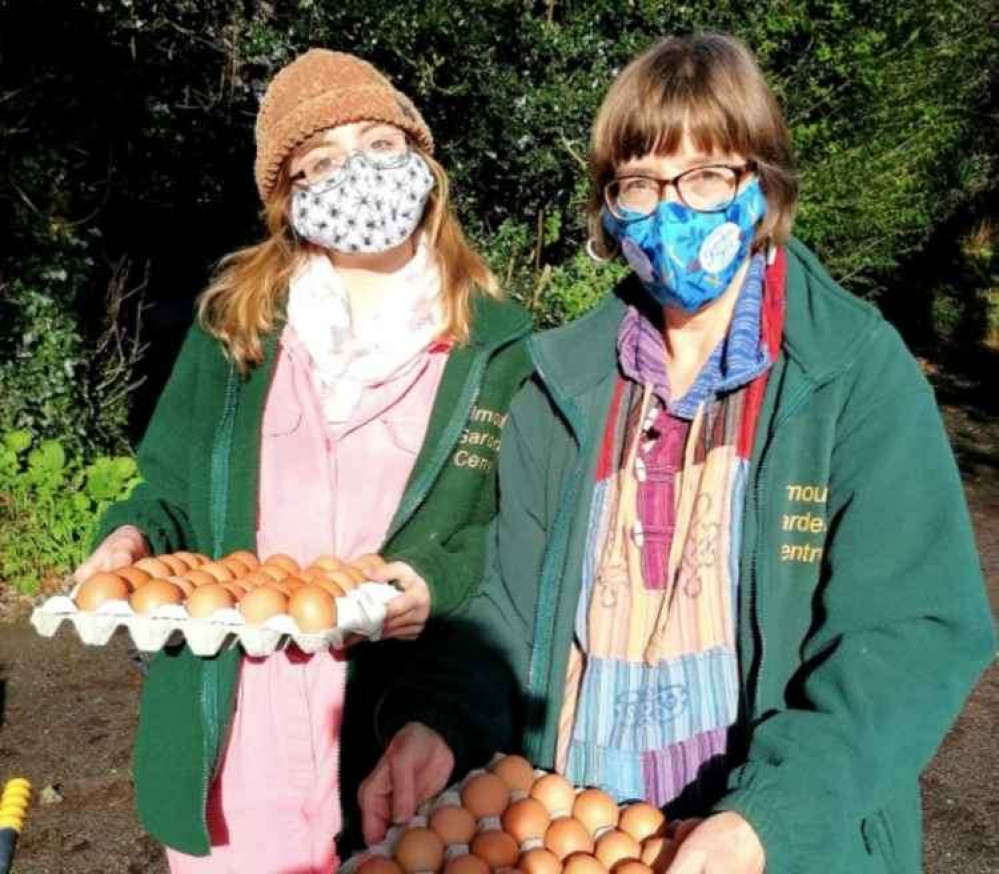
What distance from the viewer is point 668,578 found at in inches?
74.9

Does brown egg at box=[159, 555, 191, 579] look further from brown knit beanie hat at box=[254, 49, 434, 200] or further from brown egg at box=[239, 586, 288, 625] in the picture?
brown knit beanie hat at box=[254, 49, 434, 200]

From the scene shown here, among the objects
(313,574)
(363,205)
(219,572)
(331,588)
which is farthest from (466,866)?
(363,205)

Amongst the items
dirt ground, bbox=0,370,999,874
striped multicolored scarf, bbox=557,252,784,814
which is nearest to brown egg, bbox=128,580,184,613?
striped multicolored scarf, bbox=557,252,784,814

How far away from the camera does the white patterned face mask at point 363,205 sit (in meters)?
2.52

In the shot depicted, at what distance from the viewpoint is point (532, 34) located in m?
7.72

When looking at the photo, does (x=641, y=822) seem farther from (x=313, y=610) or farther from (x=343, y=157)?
(x=343, y=157)

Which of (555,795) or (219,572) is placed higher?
(219,572)

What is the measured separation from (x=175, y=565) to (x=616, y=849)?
1.11 m

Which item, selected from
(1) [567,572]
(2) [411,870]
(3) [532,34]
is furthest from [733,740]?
(3) [532,34]

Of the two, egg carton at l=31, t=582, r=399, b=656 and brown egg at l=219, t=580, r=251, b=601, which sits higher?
brown egg at l=219, t=580, r=251, b=601

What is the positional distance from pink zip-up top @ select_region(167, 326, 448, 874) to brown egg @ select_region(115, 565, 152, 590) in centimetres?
29

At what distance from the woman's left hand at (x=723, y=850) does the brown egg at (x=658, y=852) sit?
0.30 ft

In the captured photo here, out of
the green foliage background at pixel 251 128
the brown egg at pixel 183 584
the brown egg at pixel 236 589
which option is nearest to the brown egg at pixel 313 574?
the brown egg at pixel 236 589

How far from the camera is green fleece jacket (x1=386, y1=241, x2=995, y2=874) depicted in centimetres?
161
